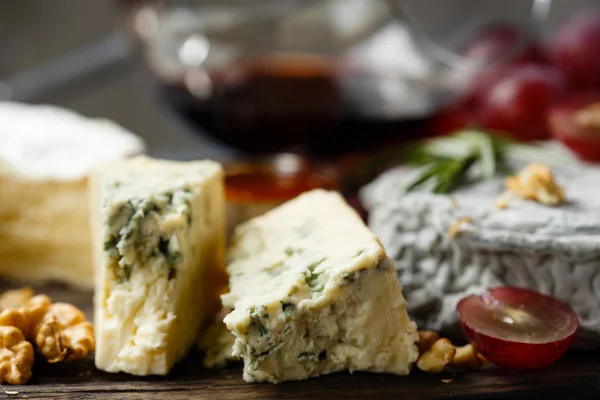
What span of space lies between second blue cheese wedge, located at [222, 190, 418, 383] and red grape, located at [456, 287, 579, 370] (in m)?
0.12

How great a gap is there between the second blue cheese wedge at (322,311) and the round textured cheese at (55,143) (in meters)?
0.65

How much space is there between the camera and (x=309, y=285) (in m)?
1.09

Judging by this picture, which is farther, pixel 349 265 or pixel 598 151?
pixel 598 151

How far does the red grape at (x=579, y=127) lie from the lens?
1.63 metres

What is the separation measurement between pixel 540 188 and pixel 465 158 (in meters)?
0.26

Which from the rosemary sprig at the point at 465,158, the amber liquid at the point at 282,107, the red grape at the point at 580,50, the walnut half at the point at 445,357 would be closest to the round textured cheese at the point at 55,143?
the amber liquid at the point at 282,107

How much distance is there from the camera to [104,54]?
272 cm

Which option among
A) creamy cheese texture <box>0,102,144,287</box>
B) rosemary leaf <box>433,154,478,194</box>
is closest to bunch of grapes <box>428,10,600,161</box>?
rosemary leaf <box>433,154,478,194</box>

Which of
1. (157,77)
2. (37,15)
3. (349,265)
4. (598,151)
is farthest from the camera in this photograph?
(37,15)

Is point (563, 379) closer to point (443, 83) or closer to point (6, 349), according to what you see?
point (6, 349)

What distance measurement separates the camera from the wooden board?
1093mm

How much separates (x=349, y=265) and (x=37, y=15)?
239cm

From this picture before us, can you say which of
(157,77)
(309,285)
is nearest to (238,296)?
(309,285)

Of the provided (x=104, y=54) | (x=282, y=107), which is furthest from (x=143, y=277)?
(x=104, y=54)
